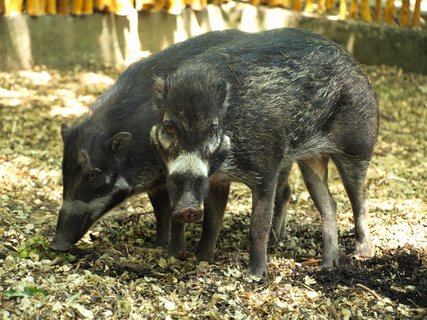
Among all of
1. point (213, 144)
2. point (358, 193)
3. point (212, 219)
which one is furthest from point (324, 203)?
point (213, 144)

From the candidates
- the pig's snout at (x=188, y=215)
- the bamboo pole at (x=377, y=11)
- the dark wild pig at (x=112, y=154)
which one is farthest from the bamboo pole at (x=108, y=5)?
the pig's snout at (x=188, y=215)

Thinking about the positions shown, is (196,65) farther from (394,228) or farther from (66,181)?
(394,228)

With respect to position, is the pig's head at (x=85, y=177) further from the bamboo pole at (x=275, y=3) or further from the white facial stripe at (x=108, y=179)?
the bamboo pole at (x=275, y=3)

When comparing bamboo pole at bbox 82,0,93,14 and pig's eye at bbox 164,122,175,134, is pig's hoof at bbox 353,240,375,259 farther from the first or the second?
bamboo pole at bbox 82,0,93,14

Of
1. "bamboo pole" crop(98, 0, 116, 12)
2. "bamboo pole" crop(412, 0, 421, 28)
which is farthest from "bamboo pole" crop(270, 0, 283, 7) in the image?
"bamboo pole" crop(98, 0, 116, 12)

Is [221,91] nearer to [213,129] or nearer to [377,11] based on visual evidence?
[213,129]

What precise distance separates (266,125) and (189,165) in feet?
2.54

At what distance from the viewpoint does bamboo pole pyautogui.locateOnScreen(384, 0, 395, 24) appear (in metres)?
11.7

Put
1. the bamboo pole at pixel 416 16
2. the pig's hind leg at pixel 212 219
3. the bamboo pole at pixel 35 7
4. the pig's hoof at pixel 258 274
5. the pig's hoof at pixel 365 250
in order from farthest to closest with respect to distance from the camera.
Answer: the bamboo pole at pixel 416 16 < the bamboo pole at pixel 35 7 < the pig's hoof at pixel 365 250 < the pig's hind leg at pixel 212 219 < the pig's hoof at pixel 258 274

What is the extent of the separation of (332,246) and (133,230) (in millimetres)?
1594

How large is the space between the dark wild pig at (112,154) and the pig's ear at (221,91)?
749 mm

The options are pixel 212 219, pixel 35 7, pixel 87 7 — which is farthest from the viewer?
pixel 87 7

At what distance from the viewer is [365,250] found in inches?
256

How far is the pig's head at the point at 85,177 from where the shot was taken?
19.3 ft
